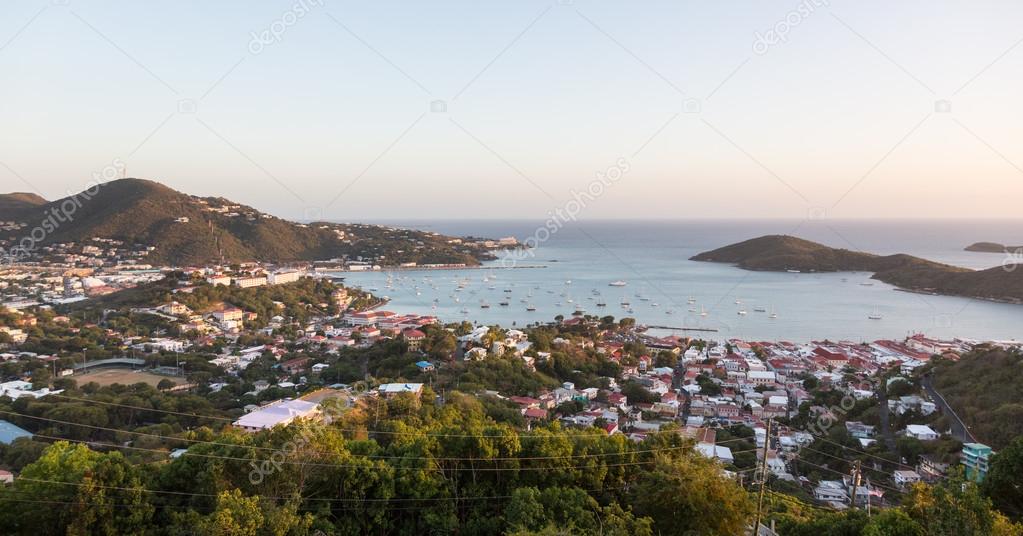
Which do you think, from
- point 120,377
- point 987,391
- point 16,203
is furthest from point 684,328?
point 16,203

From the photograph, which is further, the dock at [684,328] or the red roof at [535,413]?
the dock at [684,328]

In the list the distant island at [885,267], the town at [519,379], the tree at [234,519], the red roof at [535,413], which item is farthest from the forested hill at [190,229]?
the tree at [234,519]

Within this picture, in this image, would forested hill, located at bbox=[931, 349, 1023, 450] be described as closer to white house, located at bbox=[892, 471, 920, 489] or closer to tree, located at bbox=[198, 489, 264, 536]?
white house, located at bbox=[892, 471, 920, 489]

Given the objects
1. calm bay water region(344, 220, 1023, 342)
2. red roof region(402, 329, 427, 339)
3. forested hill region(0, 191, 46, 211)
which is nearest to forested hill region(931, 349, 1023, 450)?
calm bay water region(344, 220, 1023, 342)

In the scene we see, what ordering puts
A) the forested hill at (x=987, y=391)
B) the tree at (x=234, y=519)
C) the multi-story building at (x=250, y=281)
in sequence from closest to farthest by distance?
the tree at (x=234, y=519), the forested hill at (x=987, y=391), the multi-story building at (x=250, y=281)

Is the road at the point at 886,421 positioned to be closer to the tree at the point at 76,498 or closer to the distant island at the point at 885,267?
the tree at the point at 76,498

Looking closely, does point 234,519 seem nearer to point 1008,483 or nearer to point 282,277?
point 1008,483

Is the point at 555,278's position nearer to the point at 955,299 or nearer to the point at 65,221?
the point at 955,299
